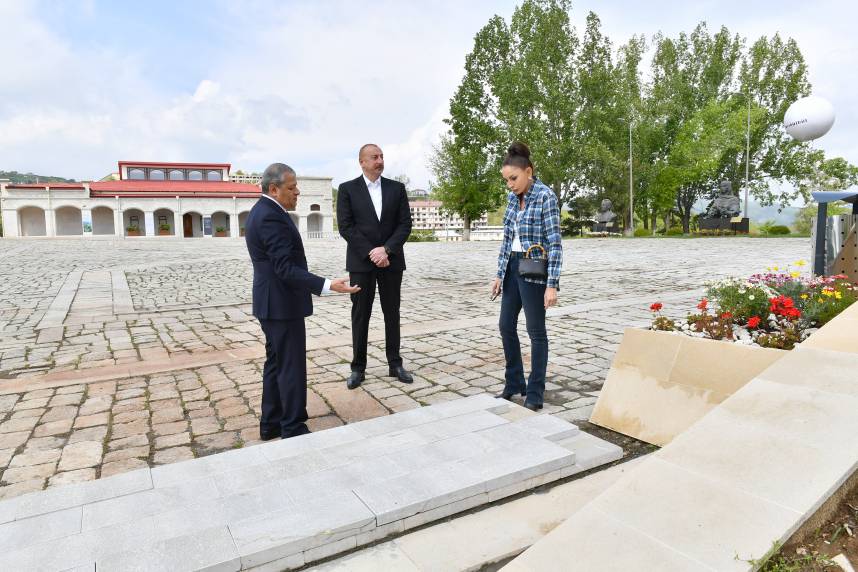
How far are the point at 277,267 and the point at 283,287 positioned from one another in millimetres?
165

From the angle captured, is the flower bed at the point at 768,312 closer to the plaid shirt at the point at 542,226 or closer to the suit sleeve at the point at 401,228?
the plaid shirt at the point at 542,226

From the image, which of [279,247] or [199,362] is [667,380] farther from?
[199,362]

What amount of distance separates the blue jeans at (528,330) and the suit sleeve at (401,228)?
3.79 feet

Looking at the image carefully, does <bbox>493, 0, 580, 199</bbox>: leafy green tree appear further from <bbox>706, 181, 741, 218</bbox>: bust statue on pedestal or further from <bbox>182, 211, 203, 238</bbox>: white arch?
<bbox>182, 211, 203, 238</bbox>: white arch

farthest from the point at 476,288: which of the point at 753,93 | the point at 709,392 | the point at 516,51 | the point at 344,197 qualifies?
the point at 753,93

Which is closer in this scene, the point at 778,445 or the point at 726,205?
the point at 778,445

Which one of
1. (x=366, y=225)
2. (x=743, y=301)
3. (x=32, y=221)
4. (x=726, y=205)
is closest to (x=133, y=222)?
(x=32, y=221)

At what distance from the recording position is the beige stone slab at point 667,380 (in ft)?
11.8

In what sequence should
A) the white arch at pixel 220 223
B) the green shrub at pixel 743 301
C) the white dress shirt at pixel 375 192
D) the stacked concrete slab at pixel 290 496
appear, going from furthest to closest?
the white arch at pixel 220 223 < the white dress shirt at pixel 375 192 < the green shrub at pixel 743 301 < the stacked concrete slab at pixel 290 496

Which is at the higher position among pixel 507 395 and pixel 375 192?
pixel 375 192

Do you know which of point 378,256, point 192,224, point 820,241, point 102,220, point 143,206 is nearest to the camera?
point 378,256

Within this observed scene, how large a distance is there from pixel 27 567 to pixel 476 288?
9.99m

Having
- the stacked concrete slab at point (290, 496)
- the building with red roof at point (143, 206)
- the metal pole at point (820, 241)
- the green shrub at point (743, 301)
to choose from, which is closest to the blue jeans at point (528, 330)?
the stacked concrete slab at point (290, 496)

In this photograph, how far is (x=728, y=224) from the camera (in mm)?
34375
